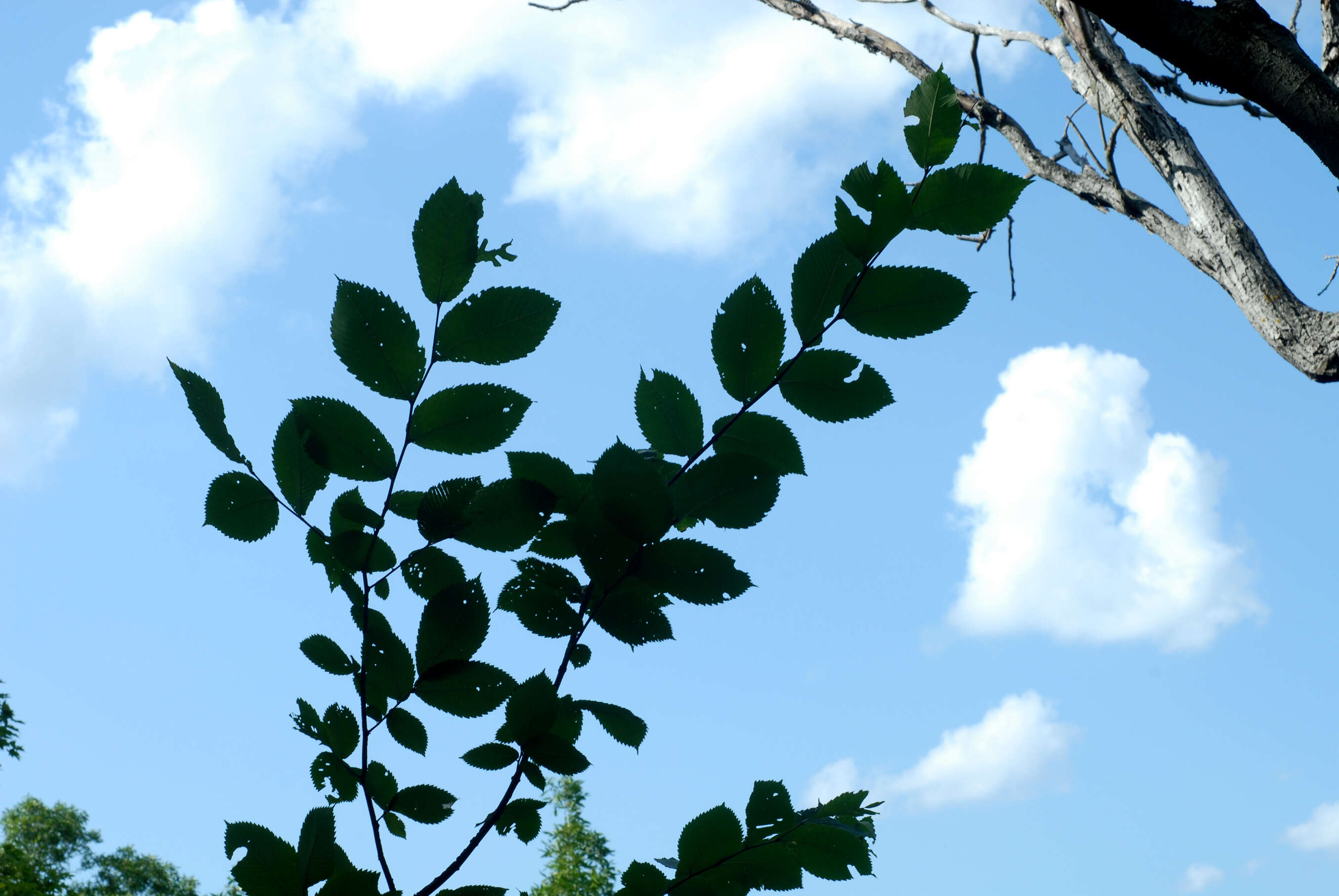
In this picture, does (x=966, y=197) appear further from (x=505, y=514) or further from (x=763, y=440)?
(x=505, y=514)

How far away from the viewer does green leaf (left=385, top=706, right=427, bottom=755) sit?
2.68 feet

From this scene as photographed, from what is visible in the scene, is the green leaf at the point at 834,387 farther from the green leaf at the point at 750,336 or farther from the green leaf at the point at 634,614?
the green leaf at the point at 634,614

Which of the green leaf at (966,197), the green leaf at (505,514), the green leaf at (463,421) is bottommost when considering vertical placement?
the green leaf at (505,514)

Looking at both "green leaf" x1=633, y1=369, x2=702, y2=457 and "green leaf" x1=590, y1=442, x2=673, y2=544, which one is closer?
"green leaf" x1=590, y1=442, x2=673, y2=544

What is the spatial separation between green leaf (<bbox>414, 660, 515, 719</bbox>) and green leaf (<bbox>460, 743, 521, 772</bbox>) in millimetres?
35

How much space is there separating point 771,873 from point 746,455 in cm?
40

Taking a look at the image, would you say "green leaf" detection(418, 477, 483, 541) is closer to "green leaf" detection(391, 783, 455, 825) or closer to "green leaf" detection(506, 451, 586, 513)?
"green leaf" detection(506, 451, 586, 513)

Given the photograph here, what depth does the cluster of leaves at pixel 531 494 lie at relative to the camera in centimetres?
74

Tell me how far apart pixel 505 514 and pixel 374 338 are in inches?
7.5

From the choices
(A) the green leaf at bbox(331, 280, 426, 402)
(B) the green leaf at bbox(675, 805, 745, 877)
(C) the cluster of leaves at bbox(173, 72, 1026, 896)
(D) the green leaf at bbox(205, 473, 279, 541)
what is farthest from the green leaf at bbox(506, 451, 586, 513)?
(B) the green leaf at bbox(675, 805, 745, 877)

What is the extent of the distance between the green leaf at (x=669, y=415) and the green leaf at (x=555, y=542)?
11cm

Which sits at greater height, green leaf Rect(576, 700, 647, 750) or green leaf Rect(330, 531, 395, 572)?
green leaf Rect(330, 531, 395, 572)

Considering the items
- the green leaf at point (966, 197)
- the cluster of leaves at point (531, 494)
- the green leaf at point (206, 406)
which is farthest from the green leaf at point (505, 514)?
the green leaf at point (966, 197)

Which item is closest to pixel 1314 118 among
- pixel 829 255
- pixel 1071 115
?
pixel 829 255
